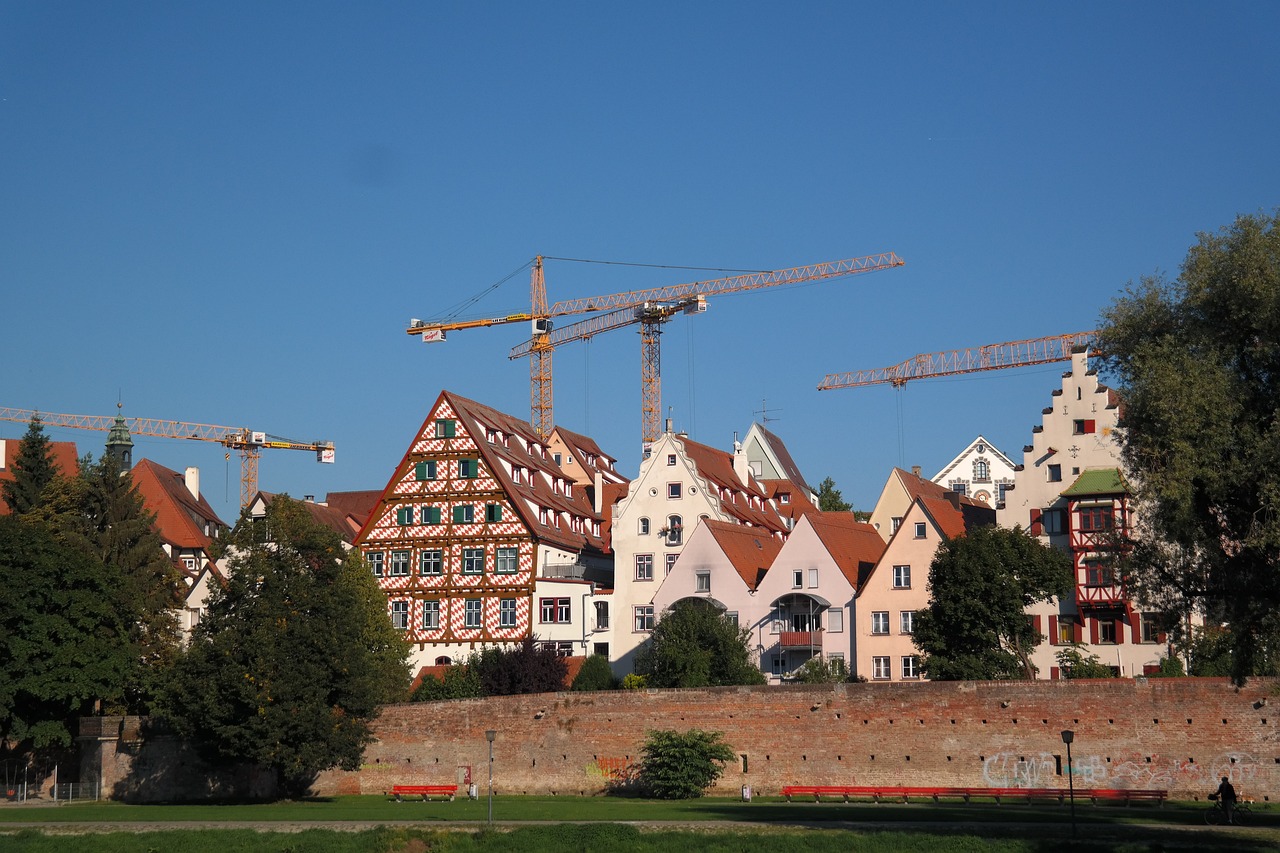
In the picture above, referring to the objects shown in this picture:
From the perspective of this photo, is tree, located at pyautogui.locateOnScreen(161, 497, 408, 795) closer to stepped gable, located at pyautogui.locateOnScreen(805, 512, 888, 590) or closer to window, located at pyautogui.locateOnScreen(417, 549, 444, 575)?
window, located at pyautogui.locateOnScreen(417, 549, 444, 575)

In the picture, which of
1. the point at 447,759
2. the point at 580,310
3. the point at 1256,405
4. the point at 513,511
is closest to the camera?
the point at 1256,405

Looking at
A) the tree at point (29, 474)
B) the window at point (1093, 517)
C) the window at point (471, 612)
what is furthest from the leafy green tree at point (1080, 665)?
the tree at point (29, 474)

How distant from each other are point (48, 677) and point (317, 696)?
40.2 feet

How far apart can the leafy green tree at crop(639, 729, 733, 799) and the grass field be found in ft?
7.55

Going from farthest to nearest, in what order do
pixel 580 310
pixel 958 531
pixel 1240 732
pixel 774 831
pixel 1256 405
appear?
pixel 580 310 < pixel 958 531 < pixel 1240 732 < pixel 774 831 < pixel 1256 405

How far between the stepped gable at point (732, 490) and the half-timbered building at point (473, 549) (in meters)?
7.93

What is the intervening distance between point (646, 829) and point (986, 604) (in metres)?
21.9

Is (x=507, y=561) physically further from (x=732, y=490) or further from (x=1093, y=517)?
(x=1093, y=517)

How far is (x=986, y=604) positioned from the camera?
197 feet

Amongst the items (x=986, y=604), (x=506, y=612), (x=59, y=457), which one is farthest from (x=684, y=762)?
(x=59, y=457)

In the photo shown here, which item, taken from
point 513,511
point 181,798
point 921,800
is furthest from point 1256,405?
point 513,511

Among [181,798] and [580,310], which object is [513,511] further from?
[580,310]

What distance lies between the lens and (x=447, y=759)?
198ft

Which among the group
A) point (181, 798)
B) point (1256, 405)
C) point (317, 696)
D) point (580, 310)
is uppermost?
point (580, 310)
